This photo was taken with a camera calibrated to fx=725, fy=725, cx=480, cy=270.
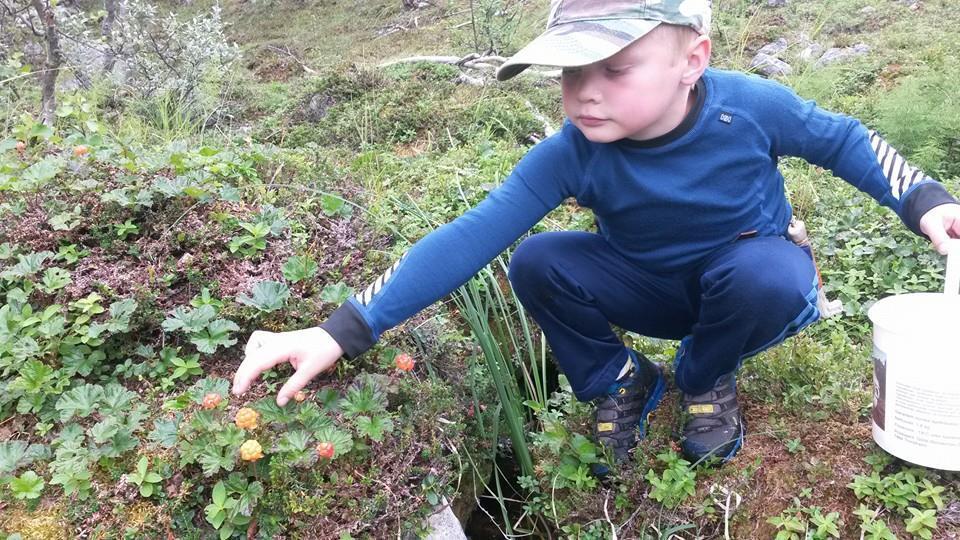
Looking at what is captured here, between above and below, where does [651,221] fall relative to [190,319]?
above

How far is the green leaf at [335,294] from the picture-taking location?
Result: 210 cm

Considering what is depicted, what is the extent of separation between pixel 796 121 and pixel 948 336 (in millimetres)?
623

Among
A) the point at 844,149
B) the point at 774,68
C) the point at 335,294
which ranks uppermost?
the point at 844,149

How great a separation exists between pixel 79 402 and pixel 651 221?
5.02 ft

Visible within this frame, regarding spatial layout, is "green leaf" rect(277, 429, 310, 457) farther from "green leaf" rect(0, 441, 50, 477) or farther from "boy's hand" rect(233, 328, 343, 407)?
"green leaf" rect(0, 441, 50, 477)

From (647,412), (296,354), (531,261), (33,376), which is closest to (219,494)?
(296,354)

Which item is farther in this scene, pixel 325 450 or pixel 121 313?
pixel 121 313

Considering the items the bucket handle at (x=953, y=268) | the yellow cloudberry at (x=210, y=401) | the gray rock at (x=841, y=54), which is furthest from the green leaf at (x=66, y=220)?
the gray rock at (x=841, y=54)

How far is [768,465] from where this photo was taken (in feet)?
6.56

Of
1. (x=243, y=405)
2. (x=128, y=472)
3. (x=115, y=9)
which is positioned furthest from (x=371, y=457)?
(x=115, y=9)

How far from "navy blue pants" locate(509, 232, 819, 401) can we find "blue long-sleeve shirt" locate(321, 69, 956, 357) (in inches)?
4.6

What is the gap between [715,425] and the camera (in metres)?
2.03

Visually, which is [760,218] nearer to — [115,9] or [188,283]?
[188,283]

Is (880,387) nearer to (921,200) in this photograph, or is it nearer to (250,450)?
(921,200)
